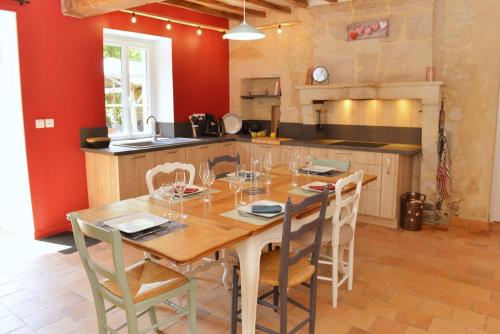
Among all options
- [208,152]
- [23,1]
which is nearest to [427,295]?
[208,152]

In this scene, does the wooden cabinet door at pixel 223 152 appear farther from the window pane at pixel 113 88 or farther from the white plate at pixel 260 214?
the white plate at pixel 260 214

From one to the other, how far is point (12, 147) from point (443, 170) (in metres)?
4.64

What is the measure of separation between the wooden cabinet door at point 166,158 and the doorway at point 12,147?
1.33m

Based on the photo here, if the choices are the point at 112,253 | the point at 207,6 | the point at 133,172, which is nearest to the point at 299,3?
the point at 207,6

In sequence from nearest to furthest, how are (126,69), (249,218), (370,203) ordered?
(249,218)
(370,203)
(126,69)

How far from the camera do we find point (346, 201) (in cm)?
274

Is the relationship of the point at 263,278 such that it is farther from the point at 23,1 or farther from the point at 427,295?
the point at 23,1

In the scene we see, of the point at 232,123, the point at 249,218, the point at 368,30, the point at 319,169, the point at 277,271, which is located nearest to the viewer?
the point at 249,218

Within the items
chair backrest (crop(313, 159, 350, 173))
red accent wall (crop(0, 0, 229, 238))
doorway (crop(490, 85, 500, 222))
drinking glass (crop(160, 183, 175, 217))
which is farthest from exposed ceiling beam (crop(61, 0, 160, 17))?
doorway (crop(490, 85, 500, 222))

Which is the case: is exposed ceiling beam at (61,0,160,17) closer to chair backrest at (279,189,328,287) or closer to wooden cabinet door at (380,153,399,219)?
chair backrest at (279,189,328,287)

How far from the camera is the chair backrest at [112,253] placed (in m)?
1.82

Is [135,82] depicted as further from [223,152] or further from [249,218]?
[249,218]

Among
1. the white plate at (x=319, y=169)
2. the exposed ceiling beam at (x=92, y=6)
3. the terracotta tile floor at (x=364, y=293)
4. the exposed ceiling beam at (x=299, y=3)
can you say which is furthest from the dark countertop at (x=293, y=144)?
the exposed ceiling beam at (x=299, y=3)

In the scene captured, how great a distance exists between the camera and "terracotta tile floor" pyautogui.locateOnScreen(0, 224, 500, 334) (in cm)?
267
